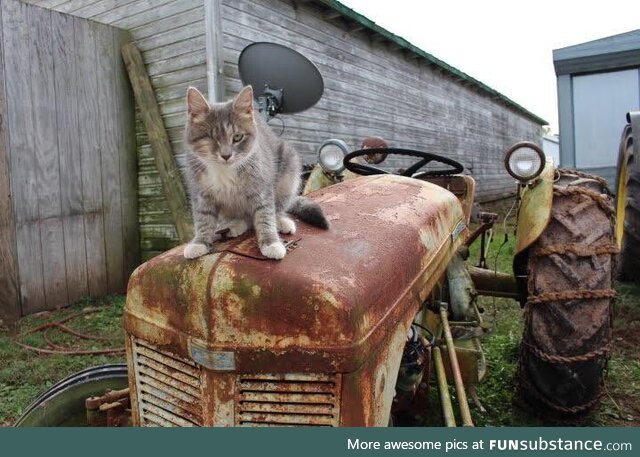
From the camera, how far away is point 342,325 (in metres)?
1.17

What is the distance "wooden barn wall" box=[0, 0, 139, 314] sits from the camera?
464 cm

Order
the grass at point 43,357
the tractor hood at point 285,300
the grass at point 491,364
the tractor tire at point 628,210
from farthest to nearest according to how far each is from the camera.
Answer: the tractor tire at point 628,210 → the grass at point 43,357 → the grass at point 491,364 → the tractor hood at point 285,300

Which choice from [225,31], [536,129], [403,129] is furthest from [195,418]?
[536,129]

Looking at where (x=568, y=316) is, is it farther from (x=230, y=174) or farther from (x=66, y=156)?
(x=66, y=156)

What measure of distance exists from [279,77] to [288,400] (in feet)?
12.0

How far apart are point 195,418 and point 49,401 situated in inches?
29.2

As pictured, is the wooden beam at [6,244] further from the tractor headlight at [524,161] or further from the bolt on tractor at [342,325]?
the tractor headlight at [524,161]

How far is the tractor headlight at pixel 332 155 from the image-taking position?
2834 millimetres

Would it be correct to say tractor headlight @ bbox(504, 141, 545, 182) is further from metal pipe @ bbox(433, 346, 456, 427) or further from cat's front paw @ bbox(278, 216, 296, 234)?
cat's front paw @ bbox(278, 216, 296, 234)

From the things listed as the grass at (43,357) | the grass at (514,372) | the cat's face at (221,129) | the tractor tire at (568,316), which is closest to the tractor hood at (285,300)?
the cat's face at (221,129)

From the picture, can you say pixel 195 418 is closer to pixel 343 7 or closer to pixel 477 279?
pixel 477 279

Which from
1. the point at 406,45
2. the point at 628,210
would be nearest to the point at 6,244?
the point at 628,210

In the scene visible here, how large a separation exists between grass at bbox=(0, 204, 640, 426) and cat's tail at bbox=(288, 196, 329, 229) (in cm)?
128

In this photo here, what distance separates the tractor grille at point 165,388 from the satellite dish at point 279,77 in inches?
126
